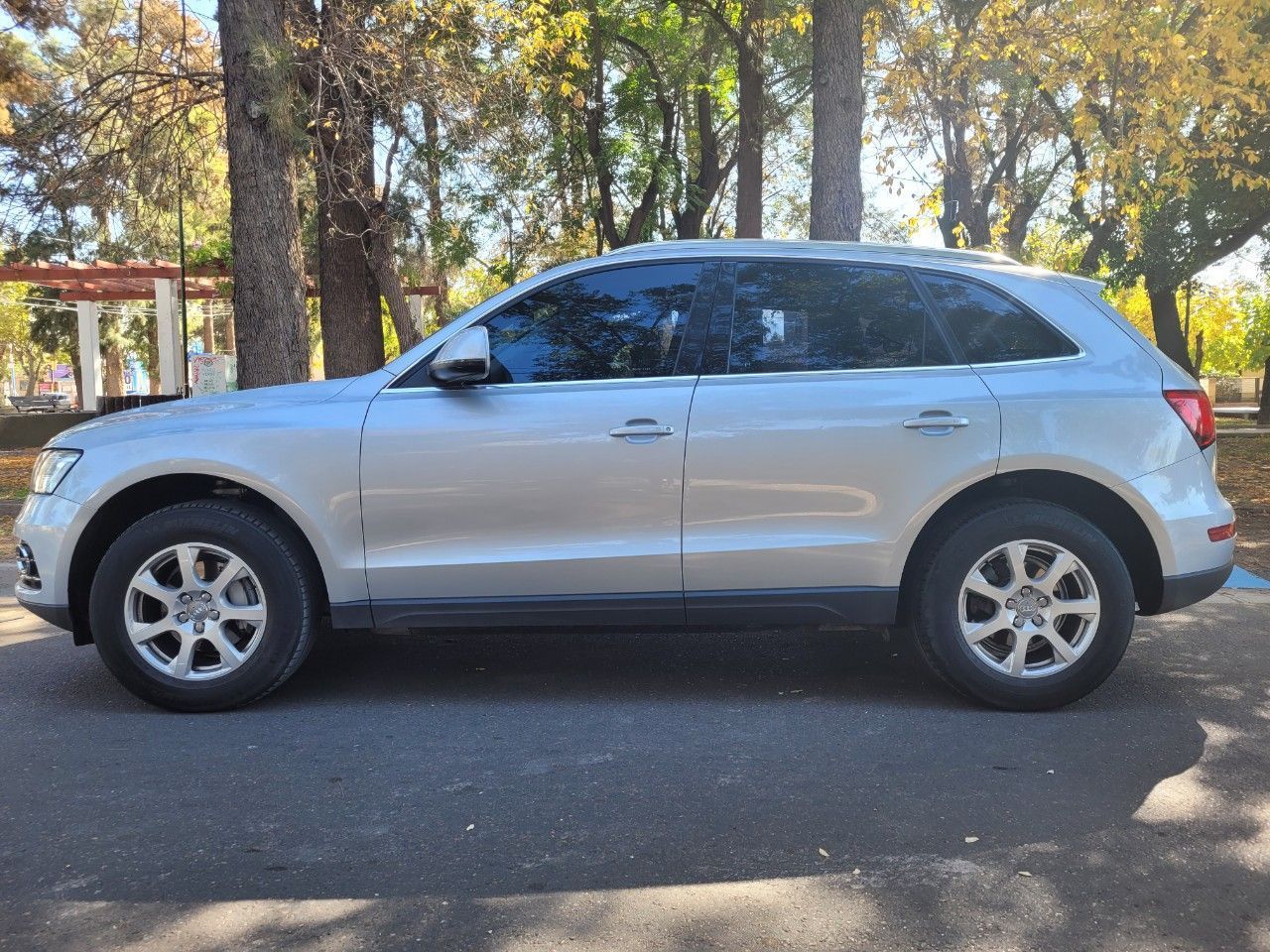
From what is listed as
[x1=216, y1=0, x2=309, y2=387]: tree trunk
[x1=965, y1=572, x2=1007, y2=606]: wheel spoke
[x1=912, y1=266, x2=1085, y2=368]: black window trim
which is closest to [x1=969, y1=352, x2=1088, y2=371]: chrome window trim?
[x1=912, y1=266, x2=1085, y2=368]: black window trim

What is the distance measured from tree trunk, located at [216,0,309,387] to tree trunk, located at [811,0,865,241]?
161 inches

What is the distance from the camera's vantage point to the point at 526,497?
4215mm

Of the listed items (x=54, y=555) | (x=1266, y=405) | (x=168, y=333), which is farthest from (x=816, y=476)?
(x=1266, y=405)

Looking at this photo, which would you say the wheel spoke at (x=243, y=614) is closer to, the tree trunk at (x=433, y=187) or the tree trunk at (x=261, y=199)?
the tree trunk at (x=261, y=199)

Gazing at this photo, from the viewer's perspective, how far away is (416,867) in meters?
2.98

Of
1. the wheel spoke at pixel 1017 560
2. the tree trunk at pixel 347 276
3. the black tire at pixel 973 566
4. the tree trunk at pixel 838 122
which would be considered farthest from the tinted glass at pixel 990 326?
the tree trunk at pixel 347 276

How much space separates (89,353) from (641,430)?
2489 cm

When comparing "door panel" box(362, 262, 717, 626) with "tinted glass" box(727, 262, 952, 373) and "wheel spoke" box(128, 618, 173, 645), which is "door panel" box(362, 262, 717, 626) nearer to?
"tinted glass" box(727, 262, 952, 373)

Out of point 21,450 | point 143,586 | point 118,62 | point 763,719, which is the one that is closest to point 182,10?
point 118,62

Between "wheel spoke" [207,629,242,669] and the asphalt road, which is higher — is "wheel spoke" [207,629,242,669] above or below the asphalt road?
above

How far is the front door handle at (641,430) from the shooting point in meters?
4.20

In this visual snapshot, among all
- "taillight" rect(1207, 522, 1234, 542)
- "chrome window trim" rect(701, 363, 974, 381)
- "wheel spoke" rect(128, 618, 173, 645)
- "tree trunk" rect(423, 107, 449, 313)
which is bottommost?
"wheel spoke" rect(128, 618, 173, 645)

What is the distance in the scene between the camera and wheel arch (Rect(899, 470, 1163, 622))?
14.1 feet

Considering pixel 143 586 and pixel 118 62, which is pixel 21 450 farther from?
pixel 143 586
